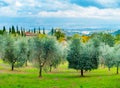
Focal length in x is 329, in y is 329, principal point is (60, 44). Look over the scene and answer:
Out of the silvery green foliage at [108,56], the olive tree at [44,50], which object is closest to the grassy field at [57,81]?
the olive tree at [44,50]

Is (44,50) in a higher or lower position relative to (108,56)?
higher

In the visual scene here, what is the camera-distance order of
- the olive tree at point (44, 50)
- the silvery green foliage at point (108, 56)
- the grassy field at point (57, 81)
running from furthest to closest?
the silvery green foliage at point (108, 56) → the olive tree at point (44, 50) → the grassy field at point (57, 81)

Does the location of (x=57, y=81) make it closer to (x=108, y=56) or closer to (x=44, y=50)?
(x=44, y=50)

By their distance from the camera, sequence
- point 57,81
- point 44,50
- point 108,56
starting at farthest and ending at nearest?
point 108,56
point 44,50
point 57,81

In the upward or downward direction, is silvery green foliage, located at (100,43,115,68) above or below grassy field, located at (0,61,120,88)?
above

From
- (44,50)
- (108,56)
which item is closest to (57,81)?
(44,50)

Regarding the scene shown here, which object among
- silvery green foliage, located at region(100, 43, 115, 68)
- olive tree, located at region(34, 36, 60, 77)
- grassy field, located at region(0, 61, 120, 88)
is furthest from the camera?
silvery green foliage, located at region(100, 43, 115, 68)

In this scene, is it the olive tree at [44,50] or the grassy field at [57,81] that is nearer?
the grassy field at [57,81]

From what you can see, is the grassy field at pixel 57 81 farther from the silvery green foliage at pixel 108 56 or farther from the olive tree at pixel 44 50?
the silvery green foliage at pixel 108 56

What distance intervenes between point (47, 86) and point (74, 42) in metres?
29.5

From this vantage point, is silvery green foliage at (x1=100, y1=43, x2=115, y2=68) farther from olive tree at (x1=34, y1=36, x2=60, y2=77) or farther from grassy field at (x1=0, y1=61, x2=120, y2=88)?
olive tree at (x1=34, y1=36, x2=60, y2=77)

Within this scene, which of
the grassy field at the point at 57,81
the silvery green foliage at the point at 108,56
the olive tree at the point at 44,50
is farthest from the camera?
the silvery green foliage at the point at 108,56

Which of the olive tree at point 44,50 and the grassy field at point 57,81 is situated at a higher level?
the olive tree at point 44,50

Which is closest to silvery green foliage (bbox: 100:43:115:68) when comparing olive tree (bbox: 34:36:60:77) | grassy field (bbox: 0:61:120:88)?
grassy field (bbox: 0:61:120:88)
